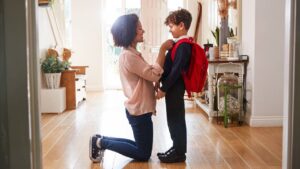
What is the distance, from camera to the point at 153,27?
8164 mm

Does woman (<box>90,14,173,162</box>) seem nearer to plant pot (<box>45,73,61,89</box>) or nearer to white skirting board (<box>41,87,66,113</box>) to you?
white skirting board (<box>41,87,66,113</box>)

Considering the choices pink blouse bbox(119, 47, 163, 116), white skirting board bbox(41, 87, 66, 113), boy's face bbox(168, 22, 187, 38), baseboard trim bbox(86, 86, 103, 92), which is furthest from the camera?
baseboard trim bbox(86, 86, 103, 92)

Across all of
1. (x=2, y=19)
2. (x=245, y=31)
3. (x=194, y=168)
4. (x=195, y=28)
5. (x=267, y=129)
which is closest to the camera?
(x=2, y=19)

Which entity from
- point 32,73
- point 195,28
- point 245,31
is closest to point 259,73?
point 245,31

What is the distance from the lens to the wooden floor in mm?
2842

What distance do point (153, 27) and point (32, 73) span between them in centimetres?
668

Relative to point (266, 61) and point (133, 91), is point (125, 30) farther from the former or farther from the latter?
point (266, 61)

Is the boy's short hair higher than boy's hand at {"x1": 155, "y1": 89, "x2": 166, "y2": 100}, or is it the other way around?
the boy's short hair

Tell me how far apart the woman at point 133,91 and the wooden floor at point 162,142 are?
0.12 m

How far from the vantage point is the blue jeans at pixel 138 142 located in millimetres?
2803

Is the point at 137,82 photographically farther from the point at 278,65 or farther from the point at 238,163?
the point at 278,65

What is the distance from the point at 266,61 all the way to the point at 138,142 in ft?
6.40

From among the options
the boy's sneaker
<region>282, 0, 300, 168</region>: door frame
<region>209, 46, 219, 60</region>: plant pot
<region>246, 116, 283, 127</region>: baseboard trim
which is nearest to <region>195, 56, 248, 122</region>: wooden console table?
<region>209, 46, 219, 60</region>: plant pot

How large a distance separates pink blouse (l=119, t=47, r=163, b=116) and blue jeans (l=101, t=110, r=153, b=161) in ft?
0.21
